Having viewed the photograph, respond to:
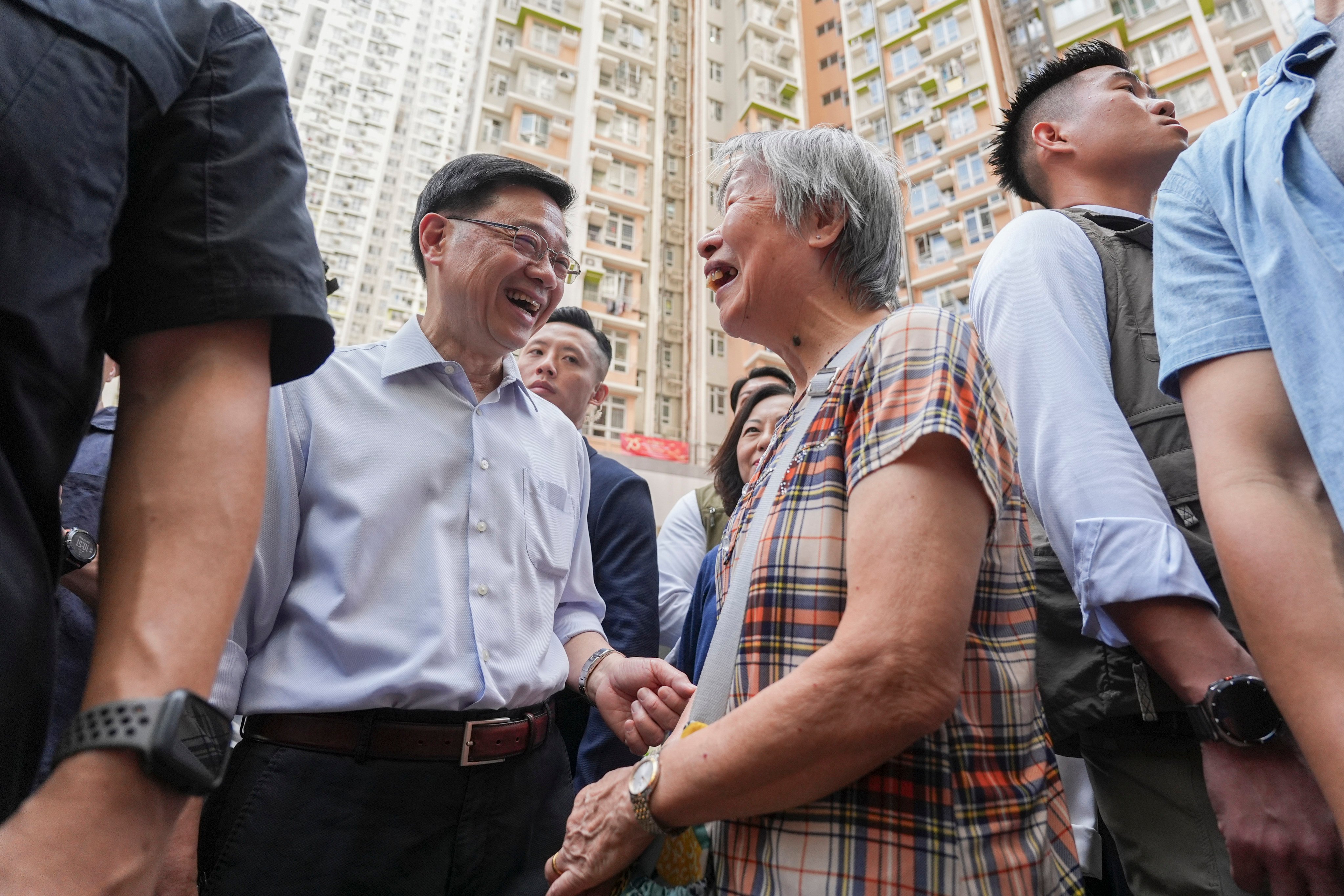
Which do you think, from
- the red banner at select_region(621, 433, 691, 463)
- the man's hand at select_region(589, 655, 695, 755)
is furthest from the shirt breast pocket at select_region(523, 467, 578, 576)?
the red banner at select_region(621, 433, 691, 463)

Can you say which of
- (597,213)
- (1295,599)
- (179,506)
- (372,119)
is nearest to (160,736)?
(179,506)

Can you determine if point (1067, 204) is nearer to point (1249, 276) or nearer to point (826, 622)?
point (1249, 276)

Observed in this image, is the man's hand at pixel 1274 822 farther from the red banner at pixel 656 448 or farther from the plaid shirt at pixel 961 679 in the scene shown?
the red banner at pixel 656 448

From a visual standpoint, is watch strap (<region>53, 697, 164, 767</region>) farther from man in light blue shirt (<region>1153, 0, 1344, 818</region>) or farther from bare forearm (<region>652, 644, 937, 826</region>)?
man in light blue shirt (<region>1153, 0, 1344, 818</region>)

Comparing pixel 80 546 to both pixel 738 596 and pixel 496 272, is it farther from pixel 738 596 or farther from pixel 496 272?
pixel 738 596

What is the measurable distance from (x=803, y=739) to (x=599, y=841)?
1.51 feet

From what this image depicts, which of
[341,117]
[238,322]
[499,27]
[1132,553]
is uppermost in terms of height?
[341,117]

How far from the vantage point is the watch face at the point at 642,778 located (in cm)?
124

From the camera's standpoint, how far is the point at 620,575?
2.98 meters

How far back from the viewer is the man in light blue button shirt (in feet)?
5.14

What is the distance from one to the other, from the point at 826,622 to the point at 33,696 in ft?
3.36

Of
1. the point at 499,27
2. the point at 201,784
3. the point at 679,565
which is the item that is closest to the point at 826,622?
the point at 201,784

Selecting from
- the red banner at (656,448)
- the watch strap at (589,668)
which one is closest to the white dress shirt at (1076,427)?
the watch strap at (589,668)

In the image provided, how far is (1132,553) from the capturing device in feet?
4.45
